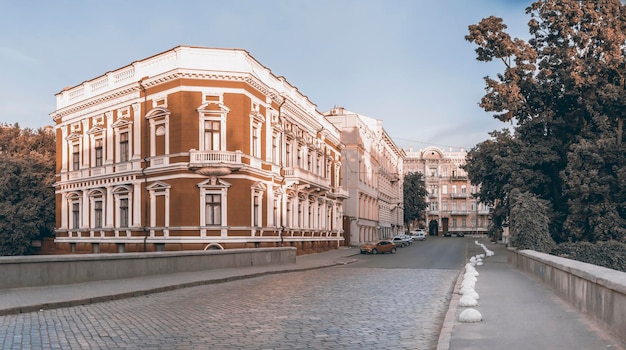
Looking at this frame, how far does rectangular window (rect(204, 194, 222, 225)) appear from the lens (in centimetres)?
3344

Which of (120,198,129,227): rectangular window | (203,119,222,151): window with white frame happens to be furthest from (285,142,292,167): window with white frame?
(120,198,129,227): rectangular window

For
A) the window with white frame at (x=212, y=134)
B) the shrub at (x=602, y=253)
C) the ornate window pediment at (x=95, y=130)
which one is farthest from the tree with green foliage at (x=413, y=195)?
the shrub at (x=602, y=253)

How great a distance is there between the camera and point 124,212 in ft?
123

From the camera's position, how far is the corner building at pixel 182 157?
33344 millimetres

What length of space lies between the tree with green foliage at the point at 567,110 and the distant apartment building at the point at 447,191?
80.4 metres

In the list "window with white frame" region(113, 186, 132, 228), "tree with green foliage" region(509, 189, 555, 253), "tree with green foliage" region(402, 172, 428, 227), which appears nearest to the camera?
"tree with green foliage" region(509, 189, 555, 253)

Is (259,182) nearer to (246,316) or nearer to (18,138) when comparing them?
(246,316)

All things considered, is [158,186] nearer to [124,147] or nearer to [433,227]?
[124,147]

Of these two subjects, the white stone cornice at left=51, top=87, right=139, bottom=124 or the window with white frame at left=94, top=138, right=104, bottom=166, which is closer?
the white stone cornice at left=51, top=87, right=139, bottom=124

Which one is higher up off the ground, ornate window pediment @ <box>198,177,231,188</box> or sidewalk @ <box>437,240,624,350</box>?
ornate window pediment @ <box>198,177,231,188</box>

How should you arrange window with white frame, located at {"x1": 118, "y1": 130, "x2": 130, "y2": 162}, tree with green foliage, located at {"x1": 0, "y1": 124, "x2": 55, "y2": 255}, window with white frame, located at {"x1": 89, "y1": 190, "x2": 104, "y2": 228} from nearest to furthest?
window with white frame, located at {"x1": 118, "y1": 130, "x2": 130, "y2": 162} → window with white frame, located at {"x1": 89, "y1": 190, "x2": 104, "y2": 228} → tree with green foliage, located at {"x1": 0, "y1": 124, "x2": 55, "y2": 255}

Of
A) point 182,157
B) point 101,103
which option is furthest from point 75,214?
point 182,157

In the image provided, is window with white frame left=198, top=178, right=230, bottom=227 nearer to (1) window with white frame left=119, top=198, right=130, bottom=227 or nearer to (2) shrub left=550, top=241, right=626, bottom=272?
(1) window with white frame left=119, top=198, right=130, bottom=227

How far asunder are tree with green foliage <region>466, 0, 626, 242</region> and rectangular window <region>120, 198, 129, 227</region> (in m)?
23.1
